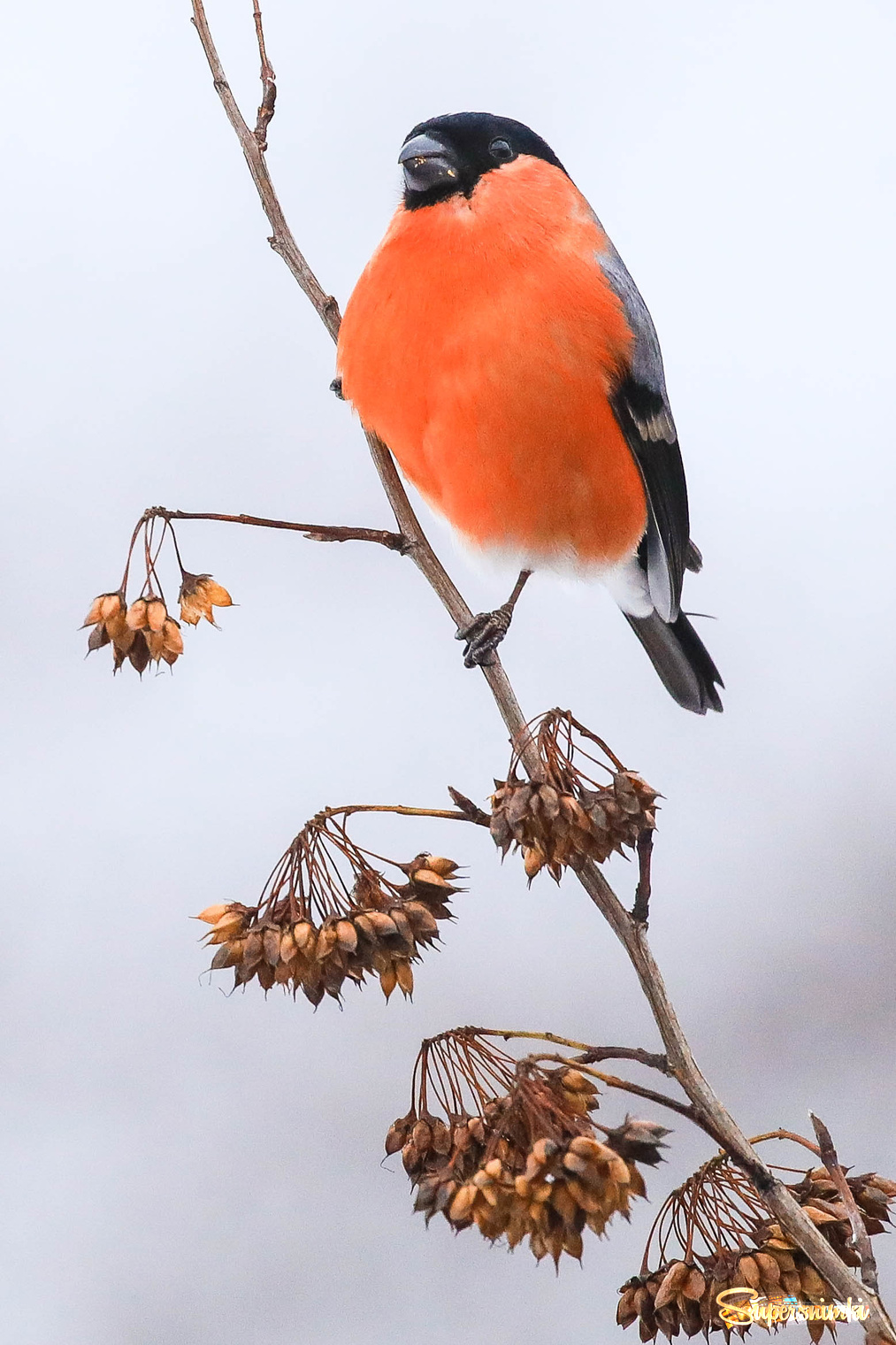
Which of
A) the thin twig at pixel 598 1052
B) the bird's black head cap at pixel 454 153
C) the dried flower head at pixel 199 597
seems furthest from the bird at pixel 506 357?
the thin twig at pixel 598 1052

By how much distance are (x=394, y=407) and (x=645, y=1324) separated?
79 centimetres

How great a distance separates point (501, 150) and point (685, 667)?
0.63 m

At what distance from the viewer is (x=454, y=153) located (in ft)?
3.80

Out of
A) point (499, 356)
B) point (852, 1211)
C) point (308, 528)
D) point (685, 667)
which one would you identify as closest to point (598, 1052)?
point (852, 1211)

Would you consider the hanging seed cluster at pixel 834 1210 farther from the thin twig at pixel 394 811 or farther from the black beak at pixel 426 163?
the black beak at pixel 426 163

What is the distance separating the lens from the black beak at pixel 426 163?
3.66ft

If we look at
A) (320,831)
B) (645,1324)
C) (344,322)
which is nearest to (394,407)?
(344,322)

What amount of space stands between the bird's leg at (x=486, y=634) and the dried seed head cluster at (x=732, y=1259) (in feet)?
1.34

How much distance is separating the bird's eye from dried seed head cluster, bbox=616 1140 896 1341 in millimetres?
929

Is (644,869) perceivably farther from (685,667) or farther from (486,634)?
(685,667)

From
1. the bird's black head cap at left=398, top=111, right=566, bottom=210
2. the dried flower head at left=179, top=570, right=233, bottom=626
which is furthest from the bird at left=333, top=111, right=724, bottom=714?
the dried flower head at left=179, top=570, right=233, bottom=626

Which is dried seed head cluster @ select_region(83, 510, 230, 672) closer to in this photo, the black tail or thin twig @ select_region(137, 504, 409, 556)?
thin twig @ select_region(137, 504, 409, 556)

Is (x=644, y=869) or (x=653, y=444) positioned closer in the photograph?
(x=644, y=869)

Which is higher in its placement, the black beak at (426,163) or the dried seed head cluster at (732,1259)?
the black beak at (426,163)
